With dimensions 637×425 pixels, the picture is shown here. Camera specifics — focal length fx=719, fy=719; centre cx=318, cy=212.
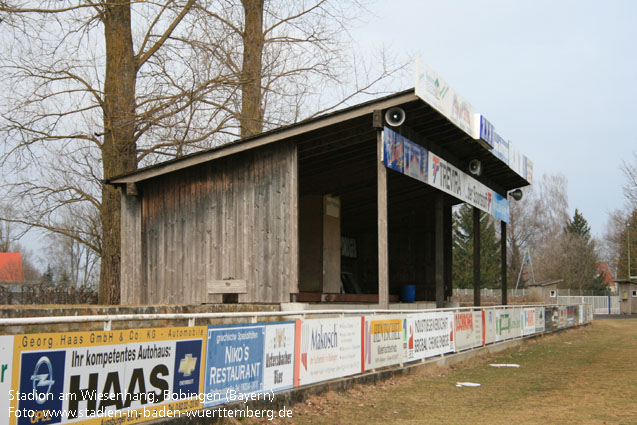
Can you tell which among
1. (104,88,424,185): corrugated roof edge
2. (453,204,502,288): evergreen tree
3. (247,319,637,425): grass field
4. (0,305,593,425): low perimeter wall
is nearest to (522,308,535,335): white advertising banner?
(247,319,637,425): grass field

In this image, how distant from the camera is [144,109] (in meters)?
21.0

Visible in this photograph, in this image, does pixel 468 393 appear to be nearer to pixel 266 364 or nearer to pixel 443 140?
pixel 266 364

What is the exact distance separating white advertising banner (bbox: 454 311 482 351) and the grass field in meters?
0.52

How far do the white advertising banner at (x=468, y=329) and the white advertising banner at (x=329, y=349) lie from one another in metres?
6.04

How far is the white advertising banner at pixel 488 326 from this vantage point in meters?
20.3

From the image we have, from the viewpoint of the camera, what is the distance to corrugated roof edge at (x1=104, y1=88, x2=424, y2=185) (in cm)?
1567

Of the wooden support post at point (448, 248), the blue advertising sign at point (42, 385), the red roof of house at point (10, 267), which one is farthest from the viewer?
the red roof of house at point (10, 267)

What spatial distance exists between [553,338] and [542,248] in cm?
6051

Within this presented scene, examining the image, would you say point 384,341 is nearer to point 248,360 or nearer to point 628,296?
point 248,360

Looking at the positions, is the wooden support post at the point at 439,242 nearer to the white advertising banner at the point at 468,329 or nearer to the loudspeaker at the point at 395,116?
the white advertising banner at the point at 468,329

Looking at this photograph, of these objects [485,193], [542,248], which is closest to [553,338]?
[485,193]

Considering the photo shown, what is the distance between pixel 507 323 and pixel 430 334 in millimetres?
8173

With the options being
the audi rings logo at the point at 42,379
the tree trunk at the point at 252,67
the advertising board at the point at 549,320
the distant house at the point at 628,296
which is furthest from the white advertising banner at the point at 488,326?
the distant house at the point at 628,296

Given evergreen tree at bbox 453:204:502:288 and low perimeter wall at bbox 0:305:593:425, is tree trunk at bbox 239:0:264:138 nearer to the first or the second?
low perimeter wall at bbox 0:305:593:425
